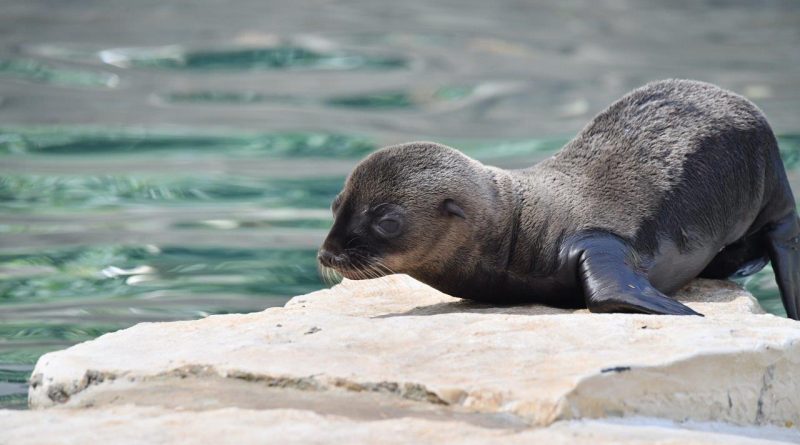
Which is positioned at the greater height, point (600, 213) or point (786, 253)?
point (600, 213)

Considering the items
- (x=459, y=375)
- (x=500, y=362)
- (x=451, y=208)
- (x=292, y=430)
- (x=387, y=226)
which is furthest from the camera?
(x=451, y=208)

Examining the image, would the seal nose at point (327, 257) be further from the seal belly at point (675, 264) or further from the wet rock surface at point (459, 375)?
the seal belly at point (675, 264)

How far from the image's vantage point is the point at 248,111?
13.9m

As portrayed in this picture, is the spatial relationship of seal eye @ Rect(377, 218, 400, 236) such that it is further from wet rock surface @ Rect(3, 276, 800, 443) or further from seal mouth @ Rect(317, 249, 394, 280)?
wet rock surface @ Rect(3, 276, 800, 443)

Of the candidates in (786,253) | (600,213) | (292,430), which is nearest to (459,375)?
(292,430)

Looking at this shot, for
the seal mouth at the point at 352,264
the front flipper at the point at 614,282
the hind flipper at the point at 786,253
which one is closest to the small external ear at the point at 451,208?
the seal mouth at the point at 352,264

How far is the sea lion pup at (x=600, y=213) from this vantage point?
19.7ft

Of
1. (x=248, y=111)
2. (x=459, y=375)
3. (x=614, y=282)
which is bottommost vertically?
(x=248, y=111)

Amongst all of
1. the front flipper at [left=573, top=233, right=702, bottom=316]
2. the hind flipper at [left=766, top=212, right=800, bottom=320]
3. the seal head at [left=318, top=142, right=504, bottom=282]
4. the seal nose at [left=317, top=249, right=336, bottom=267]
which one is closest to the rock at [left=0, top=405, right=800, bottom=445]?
the front flipper at [left=573, top=233, right=702, bottom=316]

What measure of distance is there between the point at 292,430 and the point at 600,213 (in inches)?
102

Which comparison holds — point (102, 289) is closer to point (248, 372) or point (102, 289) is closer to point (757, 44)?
point (248, 372)

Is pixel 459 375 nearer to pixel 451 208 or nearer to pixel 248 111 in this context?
pixel 451 208

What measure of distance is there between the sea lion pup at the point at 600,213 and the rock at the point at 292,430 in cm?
146

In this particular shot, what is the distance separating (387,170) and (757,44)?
12.5 m
